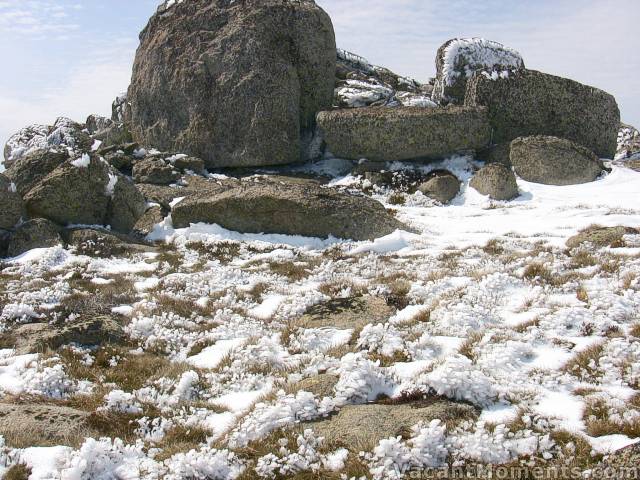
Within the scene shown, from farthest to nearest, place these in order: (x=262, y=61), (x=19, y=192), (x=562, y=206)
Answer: (x=262, y=61) < (x=562, y=206) < (x=19, y=192)

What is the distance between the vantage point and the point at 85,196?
63.3 feet

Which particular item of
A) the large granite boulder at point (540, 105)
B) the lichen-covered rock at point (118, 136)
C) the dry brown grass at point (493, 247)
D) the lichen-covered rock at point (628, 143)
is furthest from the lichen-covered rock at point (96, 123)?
the lichen-covered rock at point (628, 143)

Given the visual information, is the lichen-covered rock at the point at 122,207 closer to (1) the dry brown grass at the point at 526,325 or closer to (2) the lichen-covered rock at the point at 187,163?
(2) the lichen-covered rock at the point at 187,163

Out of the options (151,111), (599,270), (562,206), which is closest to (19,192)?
(151,111)

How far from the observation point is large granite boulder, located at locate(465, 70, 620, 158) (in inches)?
1017

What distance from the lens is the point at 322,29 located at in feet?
93.6

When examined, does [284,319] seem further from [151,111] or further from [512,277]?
[151,111]

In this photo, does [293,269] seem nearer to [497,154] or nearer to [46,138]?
[497,154]

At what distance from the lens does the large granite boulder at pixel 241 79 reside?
27.0 meters

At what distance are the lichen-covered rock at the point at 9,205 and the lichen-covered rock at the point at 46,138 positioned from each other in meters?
16.5

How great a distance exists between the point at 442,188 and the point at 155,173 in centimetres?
1295

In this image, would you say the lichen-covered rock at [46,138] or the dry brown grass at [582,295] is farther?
the lichen-covered rock at [46,138]

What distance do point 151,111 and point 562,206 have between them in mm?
21483

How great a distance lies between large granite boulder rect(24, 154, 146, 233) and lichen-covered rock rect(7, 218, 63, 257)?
30.9 inches
